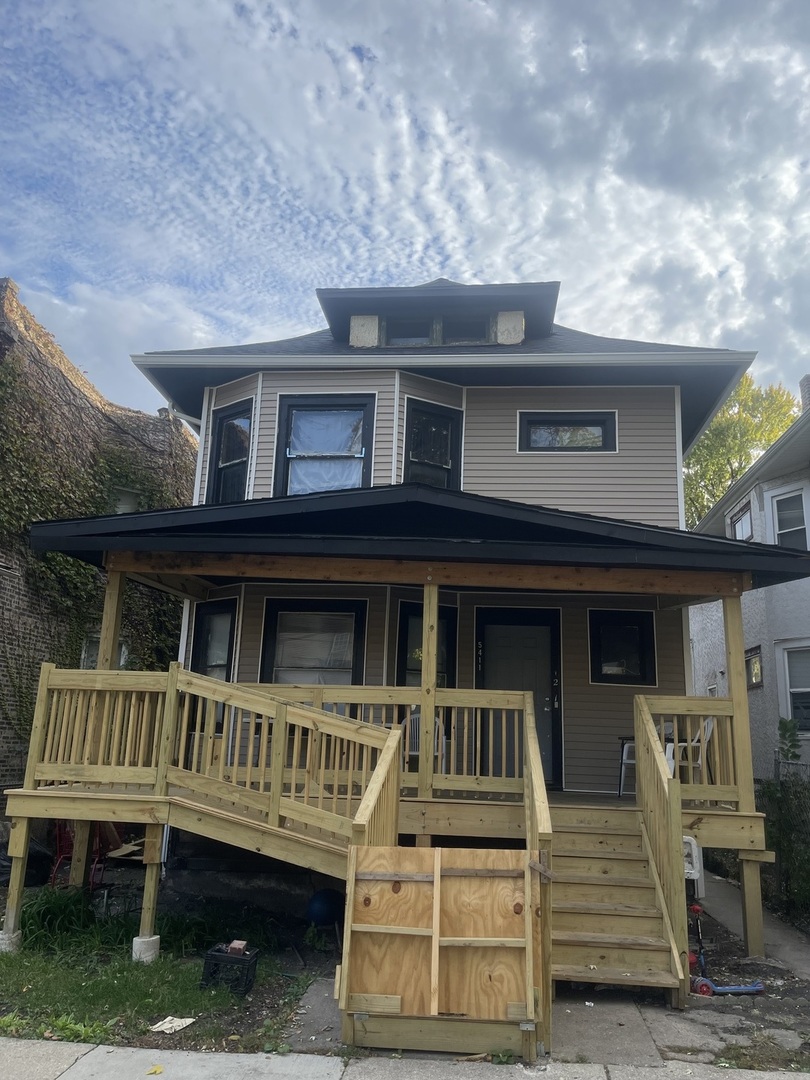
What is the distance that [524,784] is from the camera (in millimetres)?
7141

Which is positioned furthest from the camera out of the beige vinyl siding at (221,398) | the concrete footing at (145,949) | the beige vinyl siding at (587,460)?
the beige vinyl siding at (221,398)

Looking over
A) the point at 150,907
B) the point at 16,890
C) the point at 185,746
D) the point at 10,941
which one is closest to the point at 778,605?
the point at 185,746

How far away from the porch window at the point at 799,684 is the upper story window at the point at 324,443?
26.4 ft

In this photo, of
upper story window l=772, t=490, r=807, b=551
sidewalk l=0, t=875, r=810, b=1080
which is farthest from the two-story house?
upper story window l=772, t=490, r=807, b=551

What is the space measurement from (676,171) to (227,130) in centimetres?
786

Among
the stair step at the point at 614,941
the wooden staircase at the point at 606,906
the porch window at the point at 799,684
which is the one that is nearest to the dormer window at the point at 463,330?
the wooden staircase at the point at 606,906

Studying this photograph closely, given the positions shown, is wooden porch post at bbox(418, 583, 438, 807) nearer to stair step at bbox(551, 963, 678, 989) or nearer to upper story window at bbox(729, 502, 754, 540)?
stair step at bbox(551, 963, 678, 989)

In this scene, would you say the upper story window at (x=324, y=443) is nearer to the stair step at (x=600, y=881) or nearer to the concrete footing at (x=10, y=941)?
the stair step at (x=600, y=881)

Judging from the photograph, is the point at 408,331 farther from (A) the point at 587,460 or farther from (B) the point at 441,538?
(B) the point at 441,538

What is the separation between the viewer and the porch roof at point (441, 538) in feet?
25.1

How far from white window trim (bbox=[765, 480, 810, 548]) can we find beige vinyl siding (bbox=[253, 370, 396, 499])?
7.54m

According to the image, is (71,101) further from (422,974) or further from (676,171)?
(422,974)

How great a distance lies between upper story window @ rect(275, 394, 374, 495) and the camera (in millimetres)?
10359

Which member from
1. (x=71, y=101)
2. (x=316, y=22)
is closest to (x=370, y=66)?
(x=316, y=22)
